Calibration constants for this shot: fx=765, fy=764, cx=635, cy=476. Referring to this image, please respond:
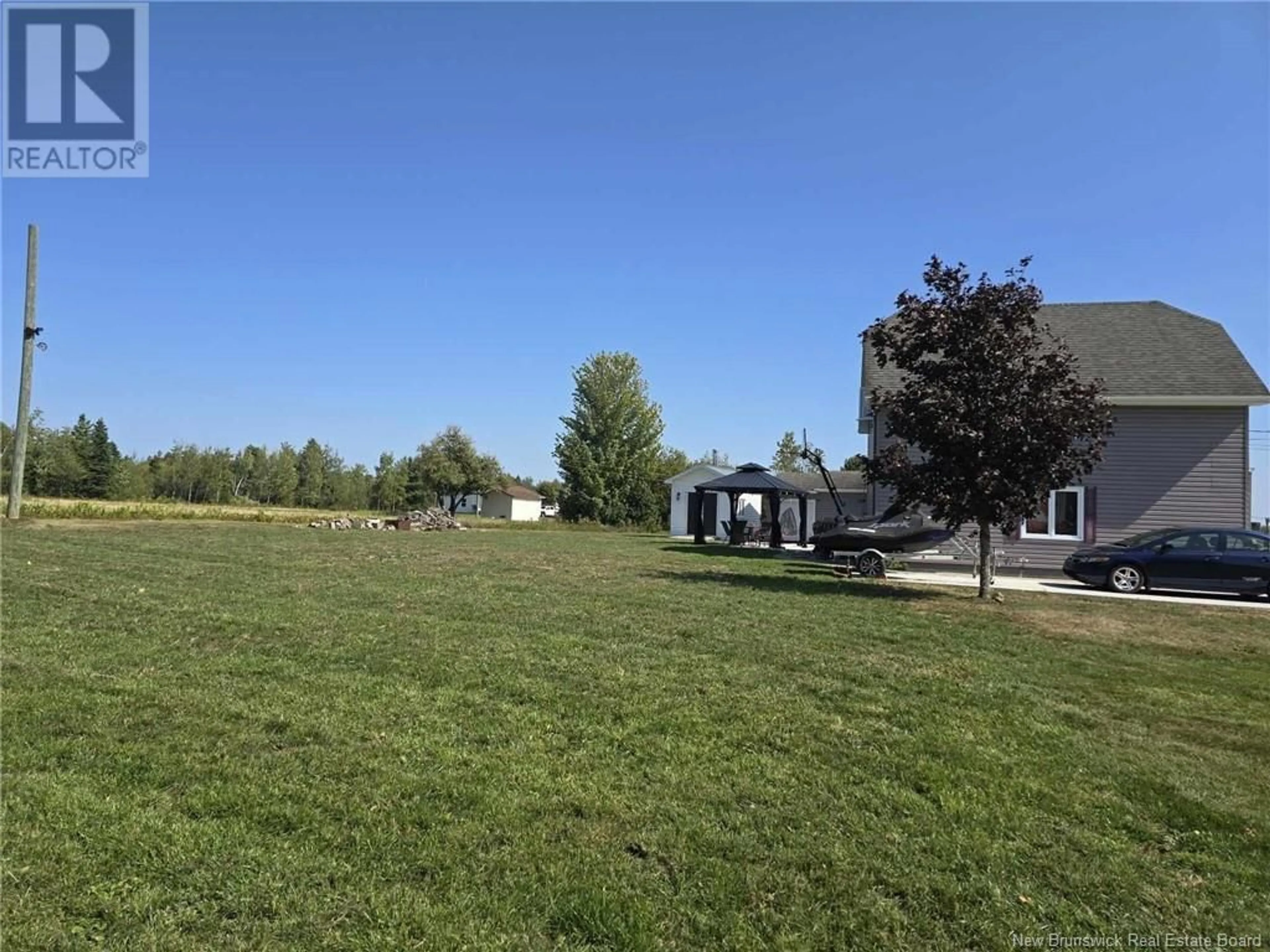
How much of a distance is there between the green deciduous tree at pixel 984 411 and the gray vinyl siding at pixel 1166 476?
709 centimetres

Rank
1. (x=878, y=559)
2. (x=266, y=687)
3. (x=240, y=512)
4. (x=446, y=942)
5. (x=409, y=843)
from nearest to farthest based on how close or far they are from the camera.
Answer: (x=446, y=942), (x=409, y=843), (x=266, y=687), (x=878, y=559), (x=240, y=512)

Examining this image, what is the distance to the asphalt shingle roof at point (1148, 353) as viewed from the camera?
17625 mm

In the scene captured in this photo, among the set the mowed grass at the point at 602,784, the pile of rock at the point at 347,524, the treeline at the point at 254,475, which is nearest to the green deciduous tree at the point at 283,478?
the treeline at the point at 254,475

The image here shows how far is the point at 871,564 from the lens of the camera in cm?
1574

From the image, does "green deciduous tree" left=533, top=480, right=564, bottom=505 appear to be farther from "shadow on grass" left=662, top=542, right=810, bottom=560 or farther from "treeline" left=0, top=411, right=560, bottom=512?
"shadow on grass" left=662, top=542, right=810, bottom=560

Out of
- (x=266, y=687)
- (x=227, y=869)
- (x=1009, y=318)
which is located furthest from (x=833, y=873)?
(x=1009, y=318)

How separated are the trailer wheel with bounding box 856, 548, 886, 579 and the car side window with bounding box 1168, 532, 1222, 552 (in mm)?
5096

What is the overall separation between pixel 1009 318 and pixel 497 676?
9.80 m

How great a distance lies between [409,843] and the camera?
3.05m

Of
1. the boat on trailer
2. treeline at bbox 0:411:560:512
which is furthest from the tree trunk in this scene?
treeline at bbox 0:411:560:512

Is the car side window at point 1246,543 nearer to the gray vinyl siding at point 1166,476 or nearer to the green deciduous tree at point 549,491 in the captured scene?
the gray vinyl siding at point 1166,476

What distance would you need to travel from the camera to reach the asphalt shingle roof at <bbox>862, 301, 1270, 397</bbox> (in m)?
17.6

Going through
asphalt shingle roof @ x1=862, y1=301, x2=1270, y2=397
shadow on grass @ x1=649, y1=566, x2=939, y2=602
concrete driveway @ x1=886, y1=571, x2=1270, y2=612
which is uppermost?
asphalt shingle roof @ x1=862, y1=301, x2=1270, y2=397

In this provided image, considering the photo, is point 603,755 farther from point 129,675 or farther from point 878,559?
point 878,559
